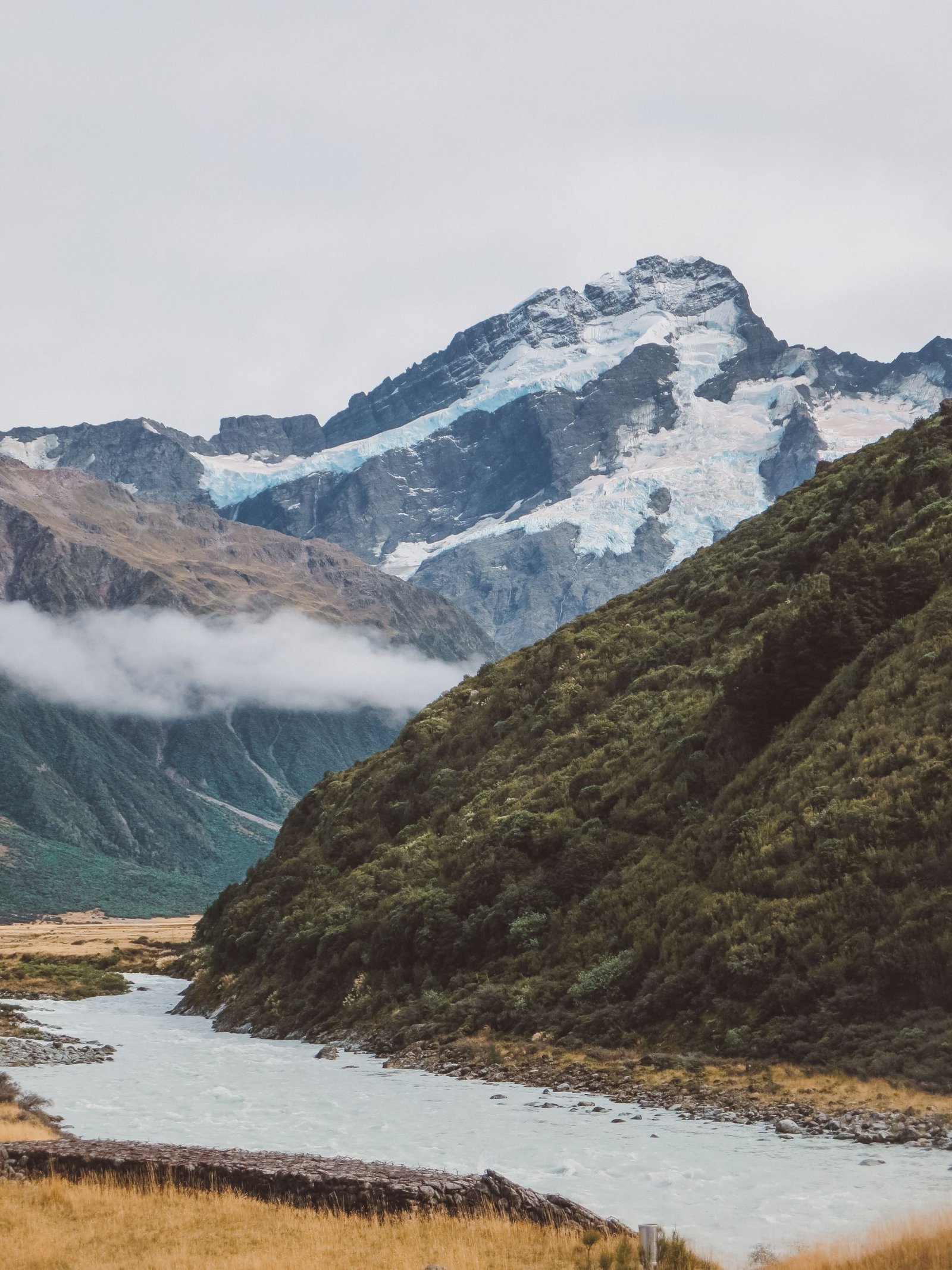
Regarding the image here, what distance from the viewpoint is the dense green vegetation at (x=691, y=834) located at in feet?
106

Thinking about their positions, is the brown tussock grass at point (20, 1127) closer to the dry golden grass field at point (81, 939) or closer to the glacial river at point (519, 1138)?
the glacial river at point (519, 1138)

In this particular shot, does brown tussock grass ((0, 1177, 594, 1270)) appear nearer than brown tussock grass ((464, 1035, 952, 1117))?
Yes

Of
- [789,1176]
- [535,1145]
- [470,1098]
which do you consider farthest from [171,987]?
[789,1176]

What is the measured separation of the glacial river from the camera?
20.6 metres

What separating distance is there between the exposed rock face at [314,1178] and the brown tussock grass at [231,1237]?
414 mm

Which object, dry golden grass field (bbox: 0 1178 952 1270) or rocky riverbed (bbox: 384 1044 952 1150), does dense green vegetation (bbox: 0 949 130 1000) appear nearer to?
rocky riverbed (bbox: 384 1044 952 1150)

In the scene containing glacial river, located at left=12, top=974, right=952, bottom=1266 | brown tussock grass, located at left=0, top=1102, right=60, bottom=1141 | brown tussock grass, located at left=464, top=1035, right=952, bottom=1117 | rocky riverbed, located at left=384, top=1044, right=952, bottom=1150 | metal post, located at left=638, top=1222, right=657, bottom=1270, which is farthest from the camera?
brown tussock grass, located at left=0, top=1102, right=60, bottom=1141

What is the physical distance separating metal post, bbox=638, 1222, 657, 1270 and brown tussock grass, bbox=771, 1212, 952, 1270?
1.65 metres

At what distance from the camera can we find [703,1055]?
3164 cm

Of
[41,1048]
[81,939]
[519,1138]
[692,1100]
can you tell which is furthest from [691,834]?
[81,939]

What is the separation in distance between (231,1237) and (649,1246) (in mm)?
6747

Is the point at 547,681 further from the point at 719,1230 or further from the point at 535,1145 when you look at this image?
the point at 719,1230

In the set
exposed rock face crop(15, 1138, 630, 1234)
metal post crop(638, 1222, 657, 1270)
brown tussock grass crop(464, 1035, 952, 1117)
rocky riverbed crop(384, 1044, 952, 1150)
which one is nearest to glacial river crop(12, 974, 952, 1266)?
rocky riverbed crop(384, 1044, 952, 1150)

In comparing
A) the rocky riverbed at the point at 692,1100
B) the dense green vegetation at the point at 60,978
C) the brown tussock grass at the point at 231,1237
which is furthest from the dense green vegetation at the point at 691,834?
the dense green vegetation at the point at 60,978
